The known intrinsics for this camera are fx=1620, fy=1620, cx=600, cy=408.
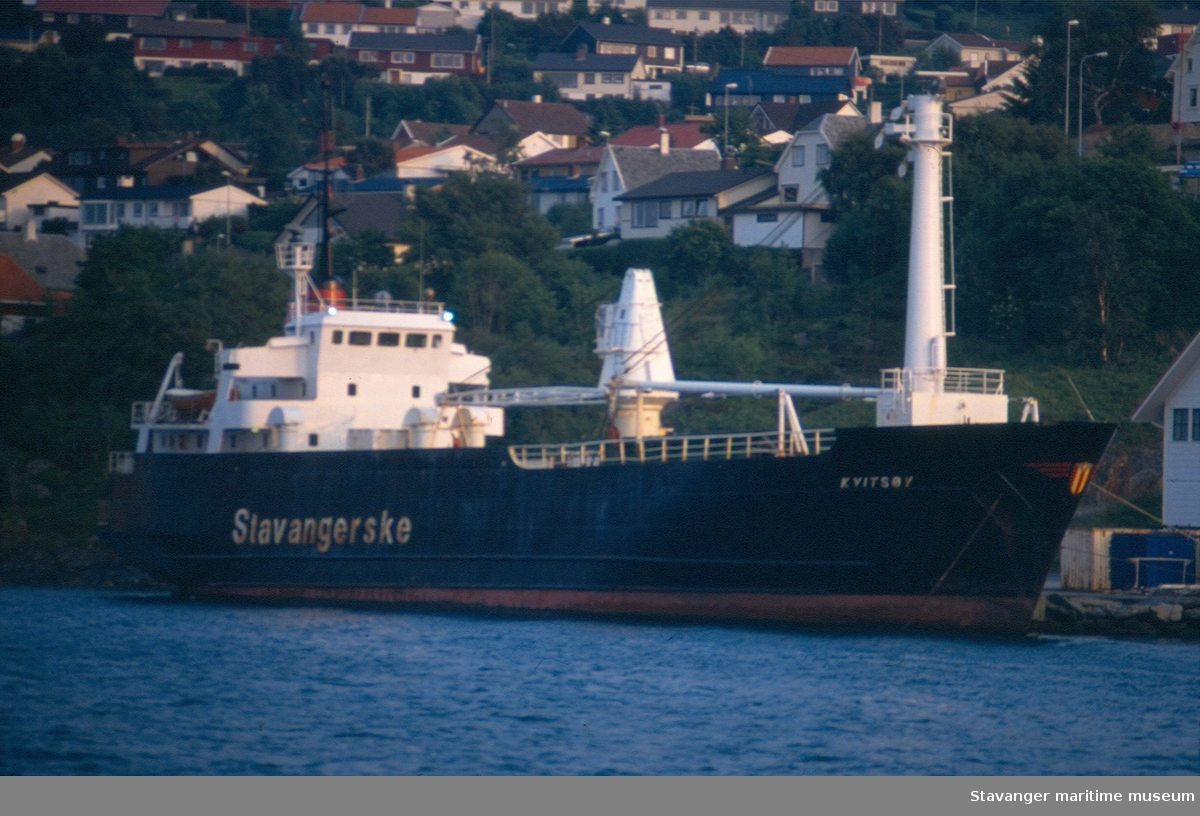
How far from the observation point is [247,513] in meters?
34.9

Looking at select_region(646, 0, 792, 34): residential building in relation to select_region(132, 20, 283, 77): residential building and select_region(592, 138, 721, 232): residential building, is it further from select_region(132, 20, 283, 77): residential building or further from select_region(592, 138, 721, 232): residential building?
select_region(592, 138, 721, 232): residential building

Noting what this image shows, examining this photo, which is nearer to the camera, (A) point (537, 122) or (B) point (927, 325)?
(B) point (927, 325)

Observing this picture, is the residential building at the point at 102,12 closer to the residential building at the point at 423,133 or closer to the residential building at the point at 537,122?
the residential building at the point at 423,133

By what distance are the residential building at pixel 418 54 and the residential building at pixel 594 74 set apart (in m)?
6.58

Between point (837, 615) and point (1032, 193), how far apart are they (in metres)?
24.9

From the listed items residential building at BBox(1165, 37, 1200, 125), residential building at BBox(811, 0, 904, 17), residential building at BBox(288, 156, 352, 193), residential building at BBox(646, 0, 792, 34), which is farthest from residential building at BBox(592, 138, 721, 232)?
residential building at BBox(646, 0, 792, 34)

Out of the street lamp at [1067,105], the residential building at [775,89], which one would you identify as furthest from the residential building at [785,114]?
the street lamp at [1067,105]

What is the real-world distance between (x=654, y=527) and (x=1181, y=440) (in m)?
10.6

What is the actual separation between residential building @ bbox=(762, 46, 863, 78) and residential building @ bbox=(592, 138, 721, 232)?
36.0m

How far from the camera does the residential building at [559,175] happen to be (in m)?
79.6

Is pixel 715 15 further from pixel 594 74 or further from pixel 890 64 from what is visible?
pixel 890 64

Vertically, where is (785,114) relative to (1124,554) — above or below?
above

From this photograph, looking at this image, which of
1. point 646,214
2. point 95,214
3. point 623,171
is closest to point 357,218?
point 623,171

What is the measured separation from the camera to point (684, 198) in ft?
211
